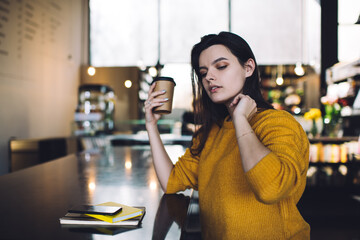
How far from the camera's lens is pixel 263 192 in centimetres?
69

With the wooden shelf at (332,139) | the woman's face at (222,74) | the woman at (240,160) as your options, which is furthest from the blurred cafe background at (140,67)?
the woman's face at (222,74)

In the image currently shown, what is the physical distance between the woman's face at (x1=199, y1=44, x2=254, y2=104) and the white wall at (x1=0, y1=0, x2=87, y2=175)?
3316 mm

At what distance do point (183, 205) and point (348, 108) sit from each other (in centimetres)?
298

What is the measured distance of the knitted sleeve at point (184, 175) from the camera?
3.57 ft

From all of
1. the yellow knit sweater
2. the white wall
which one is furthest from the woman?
the white wall

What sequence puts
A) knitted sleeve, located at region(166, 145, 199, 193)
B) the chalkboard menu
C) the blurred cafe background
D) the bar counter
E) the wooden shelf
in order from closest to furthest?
the bar counter, knitted sleeve, located at region(166, 145, 199, 193), the wooden shelf, the blurred cafe background, the chalkboard menu

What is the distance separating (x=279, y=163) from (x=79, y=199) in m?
0.61

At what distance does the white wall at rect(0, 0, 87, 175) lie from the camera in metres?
3.60

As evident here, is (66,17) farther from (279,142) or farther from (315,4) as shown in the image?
(279,142)

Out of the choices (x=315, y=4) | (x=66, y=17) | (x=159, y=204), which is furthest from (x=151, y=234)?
(x=315, y=4)

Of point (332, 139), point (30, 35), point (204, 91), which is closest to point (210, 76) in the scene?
point (204, 91)

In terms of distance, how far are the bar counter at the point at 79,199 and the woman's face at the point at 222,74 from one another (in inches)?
14.8

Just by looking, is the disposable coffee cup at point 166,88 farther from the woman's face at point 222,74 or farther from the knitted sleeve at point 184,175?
the knitted sleeve at point 184,175

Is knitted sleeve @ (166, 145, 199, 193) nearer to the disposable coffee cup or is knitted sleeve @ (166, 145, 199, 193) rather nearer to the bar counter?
the bar counter
